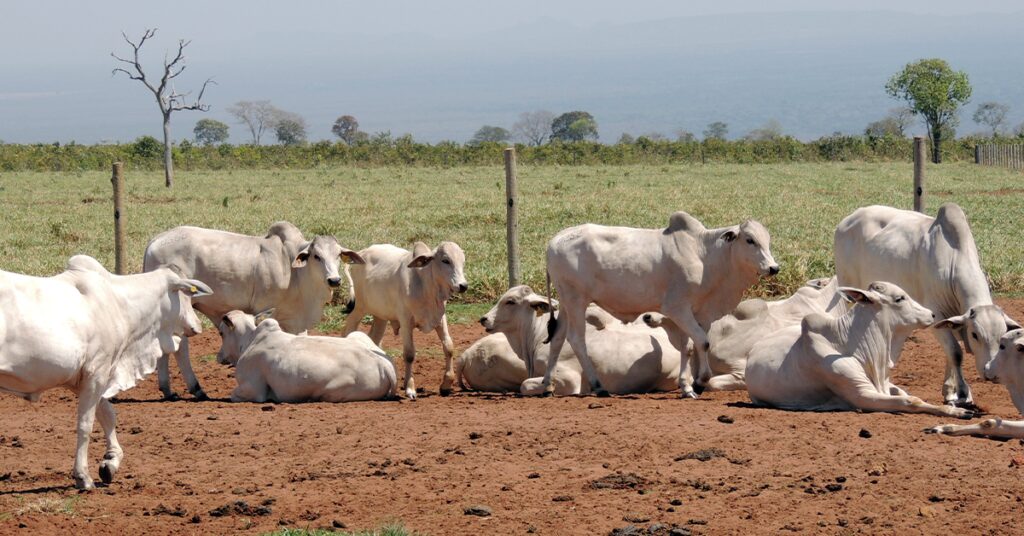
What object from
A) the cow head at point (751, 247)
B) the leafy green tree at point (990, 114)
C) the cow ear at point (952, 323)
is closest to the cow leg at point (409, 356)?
the cow head at point (751, 247)

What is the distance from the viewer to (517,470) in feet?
26.5

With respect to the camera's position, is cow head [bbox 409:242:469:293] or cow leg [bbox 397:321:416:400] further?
cow head [bbox 409:242:469:293]

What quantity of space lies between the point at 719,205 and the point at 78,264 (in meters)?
21.3

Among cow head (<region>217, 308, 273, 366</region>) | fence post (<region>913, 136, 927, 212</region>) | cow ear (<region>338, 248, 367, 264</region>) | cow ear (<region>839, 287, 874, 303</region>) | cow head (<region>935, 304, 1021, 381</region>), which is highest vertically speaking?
fence post (<region>913, 136, 927, 212</region>)

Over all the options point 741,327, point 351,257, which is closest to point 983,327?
point 741,327

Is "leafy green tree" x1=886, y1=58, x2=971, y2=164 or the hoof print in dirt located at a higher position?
"leafy green tree" x1=886, y1=58, x2=971, y2=164

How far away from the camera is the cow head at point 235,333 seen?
11.5 metres

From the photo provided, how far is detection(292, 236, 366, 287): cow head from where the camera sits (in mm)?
11891

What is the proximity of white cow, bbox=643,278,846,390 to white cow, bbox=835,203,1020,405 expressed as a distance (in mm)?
529

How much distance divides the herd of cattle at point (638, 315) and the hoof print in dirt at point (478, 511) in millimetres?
2544

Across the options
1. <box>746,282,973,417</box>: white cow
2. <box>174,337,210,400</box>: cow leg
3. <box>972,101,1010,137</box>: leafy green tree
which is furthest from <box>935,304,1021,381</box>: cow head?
Answer: <box>972,101,1010,137</box>: leafy green tree

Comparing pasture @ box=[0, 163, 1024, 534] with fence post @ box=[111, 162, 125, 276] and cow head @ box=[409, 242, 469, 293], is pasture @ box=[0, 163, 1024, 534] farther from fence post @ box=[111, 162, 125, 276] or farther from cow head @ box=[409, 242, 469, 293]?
fence post @ box=[111, 162, 125, 276]

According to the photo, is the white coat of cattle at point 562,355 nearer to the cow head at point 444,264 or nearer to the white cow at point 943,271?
the cow head at point 444,264

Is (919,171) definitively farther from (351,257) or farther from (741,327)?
(351,257)
